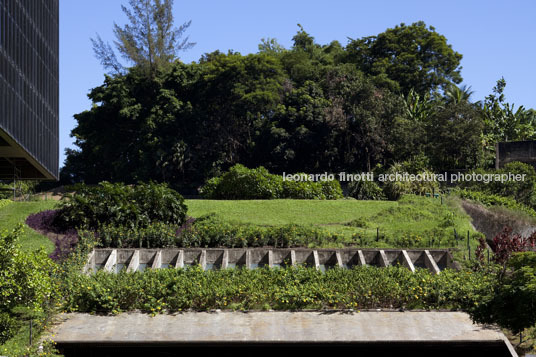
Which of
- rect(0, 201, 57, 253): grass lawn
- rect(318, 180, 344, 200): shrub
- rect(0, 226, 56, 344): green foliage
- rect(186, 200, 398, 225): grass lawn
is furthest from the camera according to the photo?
rect(318, 180, 344, 200): shrub

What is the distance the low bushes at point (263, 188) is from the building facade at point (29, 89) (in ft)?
27.7

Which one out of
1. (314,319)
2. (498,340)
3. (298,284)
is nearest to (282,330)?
(314,319)

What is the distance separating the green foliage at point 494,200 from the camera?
35.4 m

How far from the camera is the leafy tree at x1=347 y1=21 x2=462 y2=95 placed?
57.5m

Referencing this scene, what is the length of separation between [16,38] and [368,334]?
62.8 ft

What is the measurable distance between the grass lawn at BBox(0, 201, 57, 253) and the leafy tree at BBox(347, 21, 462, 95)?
106 feet

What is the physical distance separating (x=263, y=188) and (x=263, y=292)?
15.8m

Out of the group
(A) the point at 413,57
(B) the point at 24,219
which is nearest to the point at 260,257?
(B) the point at 24,219

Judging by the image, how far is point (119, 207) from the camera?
2909 cm

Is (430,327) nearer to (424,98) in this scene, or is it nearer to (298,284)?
(298,284)

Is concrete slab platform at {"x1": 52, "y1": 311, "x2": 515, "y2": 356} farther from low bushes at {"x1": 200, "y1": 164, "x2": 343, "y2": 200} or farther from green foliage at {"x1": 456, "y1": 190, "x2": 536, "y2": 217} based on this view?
low bushes at {"x1": 200, "y1": 164, "x2": 343, "y2": 200}

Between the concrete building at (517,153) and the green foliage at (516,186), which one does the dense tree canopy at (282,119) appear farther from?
the green foliage at (516,186)

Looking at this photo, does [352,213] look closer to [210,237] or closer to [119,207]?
[210,237]

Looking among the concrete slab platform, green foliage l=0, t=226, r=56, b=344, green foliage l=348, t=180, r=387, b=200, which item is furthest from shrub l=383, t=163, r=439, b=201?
green foliage l=0, t=226, r=56, b=344
